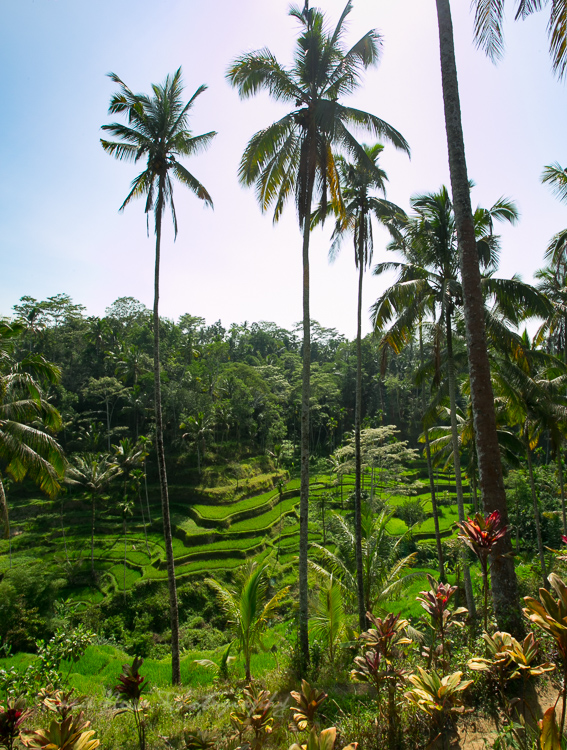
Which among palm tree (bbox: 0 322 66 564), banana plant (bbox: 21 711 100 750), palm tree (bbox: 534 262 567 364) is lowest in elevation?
banana plant (bbox: 21 711 100 750)

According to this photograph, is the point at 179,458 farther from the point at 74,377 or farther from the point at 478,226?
the point at 478,226

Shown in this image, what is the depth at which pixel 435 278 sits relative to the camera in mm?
11359

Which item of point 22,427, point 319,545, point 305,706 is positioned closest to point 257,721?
point 305,706

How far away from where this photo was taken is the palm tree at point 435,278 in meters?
10.6

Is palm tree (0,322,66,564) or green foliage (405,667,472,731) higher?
palm tree (0,322,66,564)

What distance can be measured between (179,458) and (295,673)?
28234 mm

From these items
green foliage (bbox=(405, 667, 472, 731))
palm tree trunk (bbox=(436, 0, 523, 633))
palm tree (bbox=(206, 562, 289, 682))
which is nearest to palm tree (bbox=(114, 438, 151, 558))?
palm tree (bbox=(206, 562, 289, 682))

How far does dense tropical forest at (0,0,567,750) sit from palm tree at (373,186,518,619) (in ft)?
0.20

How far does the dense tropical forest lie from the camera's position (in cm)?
368

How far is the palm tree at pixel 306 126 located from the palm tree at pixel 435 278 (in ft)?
8.64

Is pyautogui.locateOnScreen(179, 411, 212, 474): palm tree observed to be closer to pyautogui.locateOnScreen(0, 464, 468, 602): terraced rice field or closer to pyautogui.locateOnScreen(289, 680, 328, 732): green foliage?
pyautogui.locateOnScreen(0, 464, 468, 602): terraced rice field

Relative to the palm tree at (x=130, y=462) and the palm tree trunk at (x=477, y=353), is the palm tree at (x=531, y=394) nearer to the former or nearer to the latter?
the palm tree trunk at (x=477, y=353)

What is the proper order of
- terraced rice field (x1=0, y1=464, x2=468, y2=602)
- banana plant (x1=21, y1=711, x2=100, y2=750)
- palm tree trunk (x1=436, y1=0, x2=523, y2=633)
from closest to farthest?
banana plant (x1=21, y1=711, x2=100, y2=750), palm tree trunk (x1=436, y1=0, x2=523, y2=633), terraced rice field (x1=0, y1=464, x2=468, y2=602)

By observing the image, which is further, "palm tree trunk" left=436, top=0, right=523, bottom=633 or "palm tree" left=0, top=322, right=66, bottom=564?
"palm tree" left=0, top=322, right=66, bottom=564
